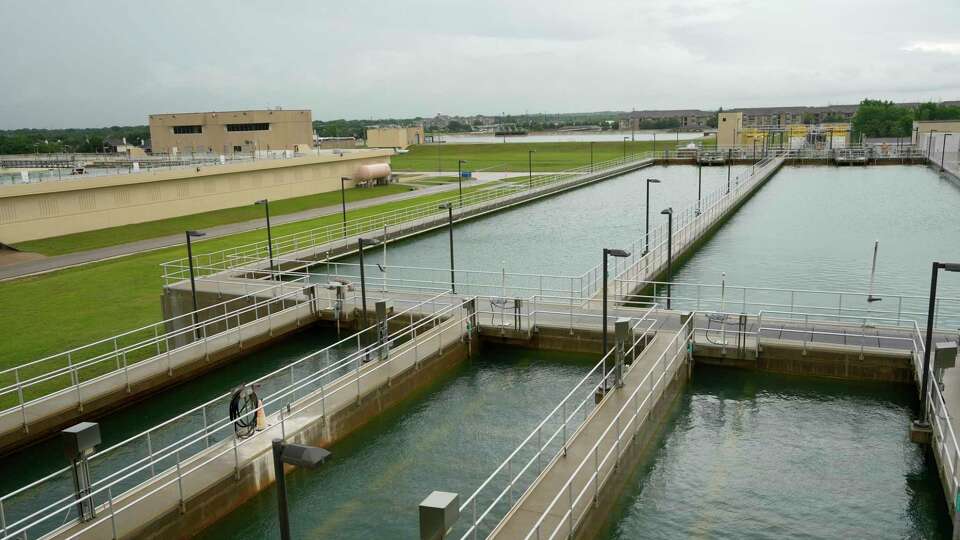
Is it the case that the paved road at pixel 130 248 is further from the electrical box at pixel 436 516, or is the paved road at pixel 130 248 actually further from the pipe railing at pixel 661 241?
the electrical box at pixel 436 516

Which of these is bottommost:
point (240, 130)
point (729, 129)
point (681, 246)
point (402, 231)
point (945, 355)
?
point (681, 246)

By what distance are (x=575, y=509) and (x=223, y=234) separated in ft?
105

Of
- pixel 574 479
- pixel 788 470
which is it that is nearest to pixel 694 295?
pixel 788 470

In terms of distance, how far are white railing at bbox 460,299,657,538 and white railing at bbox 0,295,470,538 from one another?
3.79 m

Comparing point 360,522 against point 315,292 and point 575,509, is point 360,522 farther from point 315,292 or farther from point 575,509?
point 315,292

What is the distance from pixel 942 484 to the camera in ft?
42.8

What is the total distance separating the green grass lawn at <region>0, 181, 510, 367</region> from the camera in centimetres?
2194

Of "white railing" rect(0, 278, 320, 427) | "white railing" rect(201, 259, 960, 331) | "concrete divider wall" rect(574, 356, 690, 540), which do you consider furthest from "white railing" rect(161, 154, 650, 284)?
"concrete divider wall" rect(574, 356, 690, 540)

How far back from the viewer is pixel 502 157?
363 ft

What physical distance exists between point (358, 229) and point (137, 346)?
21445mm

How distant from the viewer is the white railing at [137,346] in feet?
57.0

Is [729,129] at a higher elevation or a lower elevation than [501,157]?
higher

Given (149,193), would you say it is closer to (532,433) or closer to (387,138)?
(532,433)

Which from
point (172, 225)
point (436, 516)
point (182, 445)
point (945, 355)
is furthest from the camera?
point (172, 225)
